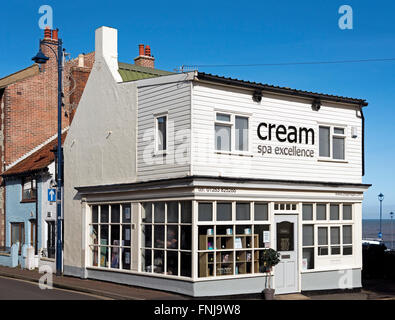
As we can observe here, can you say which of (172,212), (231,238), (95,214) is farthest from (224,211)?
(95,214)

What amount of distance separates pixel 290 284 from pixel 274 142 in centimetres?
478

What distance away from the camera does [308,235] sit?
21.3m

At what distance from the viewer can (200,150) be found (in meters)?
18.8

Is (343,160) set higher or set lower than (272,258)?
higher

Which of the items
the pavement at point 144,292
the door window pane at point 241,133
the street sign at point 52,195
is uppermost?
the door window pane at point 241,133

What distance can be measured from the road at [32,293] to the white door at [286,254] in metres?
5.97

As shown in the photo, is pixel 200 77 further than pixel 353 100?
No

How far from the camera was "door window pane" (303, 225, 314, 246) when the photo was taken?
2116 cm

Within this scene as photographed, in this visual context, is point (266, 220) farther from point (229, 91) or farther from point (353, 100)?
point (353, 100)

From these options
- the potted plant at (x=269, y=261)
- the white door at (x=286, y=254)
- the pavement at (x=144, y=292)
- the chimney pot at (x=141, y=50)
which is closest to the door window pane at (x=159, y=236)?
the pavement at (x=144, y=292)

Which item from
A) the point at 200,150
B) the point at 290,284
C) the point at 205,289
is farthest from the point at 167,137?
the point at 290,284

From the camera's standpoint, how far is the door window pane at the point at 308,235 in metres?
21.2

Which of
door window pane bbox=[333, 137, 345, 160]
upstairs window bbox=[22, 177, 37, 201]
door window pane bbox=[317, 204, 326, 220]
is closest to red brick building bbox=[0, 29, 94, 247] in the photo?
upstairs window bbox=[22, 177, 37, 201]

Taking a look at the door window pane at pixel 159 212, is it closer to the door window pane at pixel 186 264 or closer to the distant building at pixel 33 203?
the door window pane at pixel 186 264
